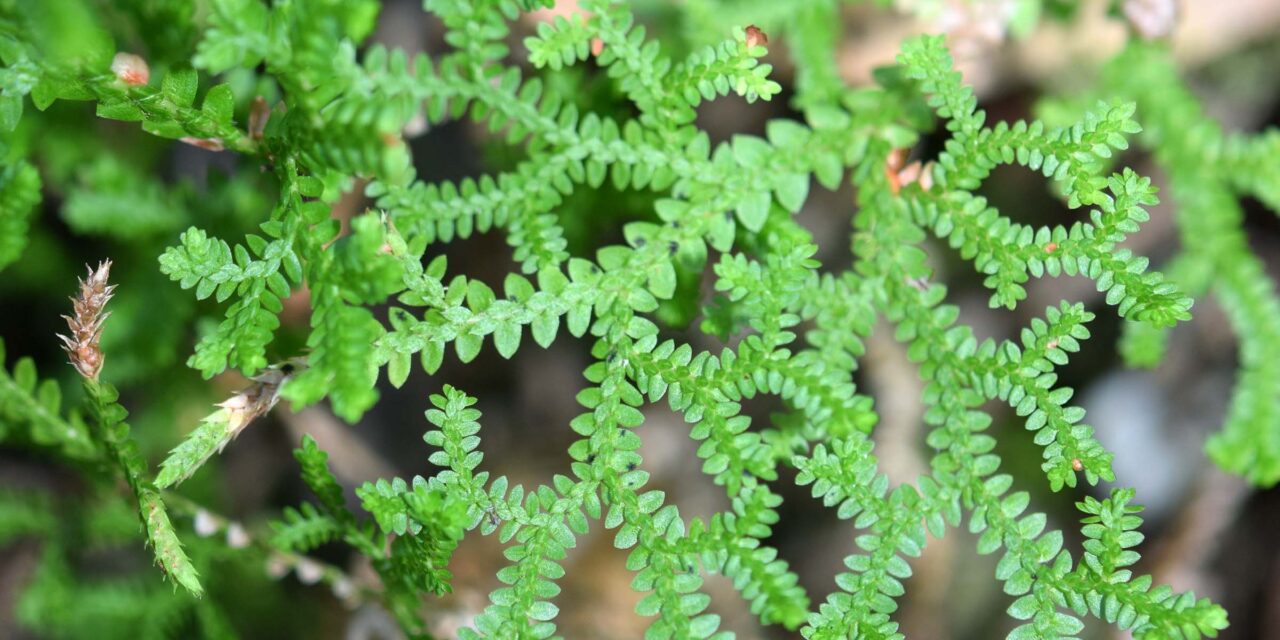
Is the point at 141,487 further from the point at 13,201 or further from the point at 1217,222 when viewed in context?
the point at 1217,222

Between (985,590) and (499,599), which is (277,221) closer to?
(499,599)

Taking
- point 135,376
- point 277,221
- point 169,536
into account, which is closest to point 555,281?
point 277,221

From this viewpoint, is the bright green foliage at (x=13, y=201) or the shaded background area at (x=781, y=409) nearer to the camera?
the bright green foliage at (x=13, y=201)

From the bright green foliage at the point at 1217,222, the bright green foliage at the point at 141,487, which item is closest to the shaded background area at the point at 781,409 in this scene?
the bright green foliage at the point at 1217,222

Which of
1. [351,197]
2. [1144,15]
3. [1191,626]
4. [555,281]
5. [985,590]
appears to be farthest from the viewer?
[985,590]

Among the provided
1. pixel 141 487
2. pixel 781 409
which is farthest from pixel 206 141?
pixel 781 409

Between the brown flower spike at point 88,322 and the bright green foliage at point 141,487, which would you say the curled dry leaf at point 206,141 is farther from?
the bright green foliage at point 141,487
